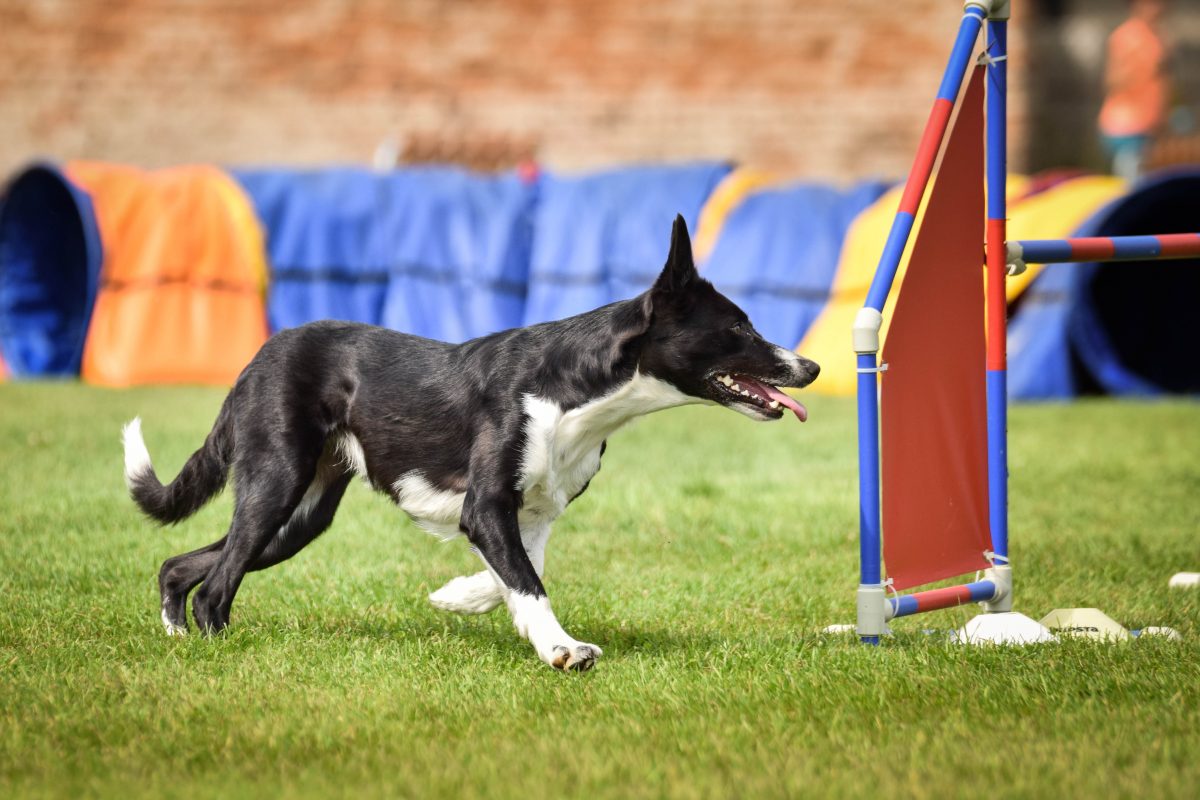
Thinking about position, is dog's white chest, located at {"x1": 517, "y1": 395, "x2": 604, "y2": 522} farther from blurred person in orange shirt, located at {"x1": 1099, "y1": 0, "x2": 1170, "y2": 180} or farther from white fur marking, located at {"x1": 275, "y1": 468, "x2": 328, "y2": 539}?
blurred person in orange shirt, located at {"x1": 1099, "y1": 0, "x2": 1170, "y2": 180}

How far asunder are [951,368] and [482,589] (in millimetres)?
1638

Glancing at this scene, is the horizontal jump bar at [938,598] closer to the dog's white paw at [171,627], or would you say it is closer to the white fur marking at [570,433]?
the white fur marking at [570,433]

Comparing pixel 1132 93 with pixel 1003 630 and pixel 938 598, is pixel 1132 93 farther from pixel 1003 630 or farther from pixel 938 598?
pixel 938 598

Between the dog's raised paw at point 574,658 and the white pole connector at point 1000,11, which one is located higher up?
the white pole connector at point 1000,11

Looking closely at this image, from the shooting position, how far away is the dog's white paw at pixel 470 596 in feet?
15.6

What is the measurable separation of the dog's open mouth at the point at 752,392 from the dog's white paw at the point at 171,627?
1838mm

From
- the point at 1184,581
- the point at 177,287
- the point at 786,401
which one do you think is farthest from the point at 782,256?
the point at 786,401

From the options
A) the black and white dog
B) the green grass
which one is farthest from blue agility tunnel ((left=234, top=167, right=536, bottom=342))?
the black and white dog

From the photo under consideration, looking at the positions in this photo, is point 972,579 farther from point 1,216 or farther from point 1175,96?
point 1175,96

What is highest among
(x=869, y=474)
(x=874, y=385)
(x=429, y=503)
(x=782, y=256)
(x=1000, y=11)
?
(x=1000, y=11)

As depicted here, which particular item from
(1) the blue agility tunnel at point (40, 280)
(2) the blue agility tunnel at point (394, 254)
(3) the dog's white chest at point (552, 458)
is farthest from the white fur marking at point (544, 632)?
(1) the blue agility tunnel at point (40, 280)

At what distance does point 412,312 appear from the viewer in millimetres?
13109

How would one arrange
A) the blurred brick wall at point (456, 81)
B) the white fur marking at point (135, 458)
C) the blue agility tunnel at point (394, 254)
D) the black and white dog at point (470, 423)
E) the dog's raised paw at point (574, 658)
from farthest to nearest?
the blurred brick wall at point (456, 81), the blue agility tunnel at point (394, 254), the white fur marking at point (135, 458), the black and white dog at point (470, 423), the dog's raised paw at point (574, 658)

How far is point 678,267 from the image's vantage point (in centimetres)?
431
